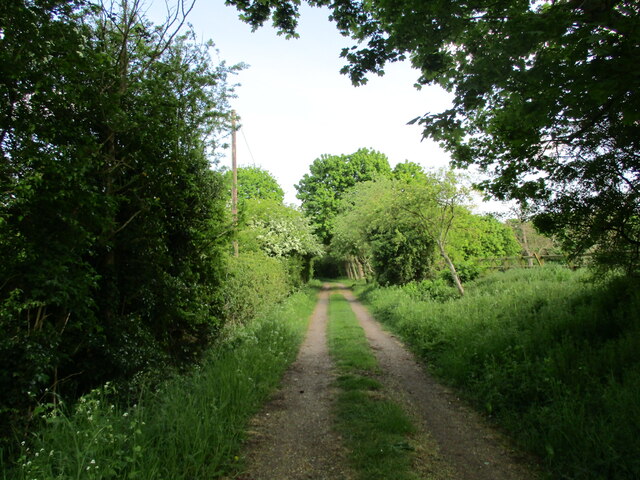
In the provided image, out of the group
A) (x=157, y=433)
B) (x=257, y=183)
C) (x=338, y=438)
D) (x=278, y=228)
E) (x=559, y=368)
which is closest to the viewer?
(x=157, y=433)

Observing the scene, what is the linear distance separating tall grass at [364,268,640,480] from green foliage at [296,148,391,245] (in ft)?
110

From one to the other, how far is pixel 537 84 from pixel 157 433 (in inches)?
228

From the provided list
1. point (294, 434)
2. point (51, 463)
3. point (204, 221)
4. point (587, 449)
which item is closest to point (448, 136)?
point (587, 449)

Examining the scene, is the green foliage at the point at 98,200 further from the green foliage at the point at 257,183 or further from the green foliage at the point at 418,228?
the green foliage at the point at 257,183

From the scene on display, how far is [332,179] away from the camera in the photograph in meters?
43.9

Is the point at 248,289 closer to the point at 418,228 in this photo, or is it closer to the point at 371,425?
the point at 371,425

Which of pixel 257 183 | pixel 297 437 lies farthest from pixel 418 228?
pixel 257 183

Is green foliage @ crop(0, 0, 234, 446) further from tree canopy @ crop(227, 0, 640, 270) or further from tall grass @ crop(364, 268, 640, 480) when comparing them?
tall grass @ crop(364, 268, 640, 480)

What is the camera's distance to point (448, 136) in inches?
204

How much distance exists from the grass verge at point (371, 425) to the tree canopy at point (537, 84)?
403 centimetres

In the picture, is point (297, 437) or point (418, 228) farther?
point (418, 228)

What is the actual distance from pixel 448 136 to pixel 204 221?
5265mm

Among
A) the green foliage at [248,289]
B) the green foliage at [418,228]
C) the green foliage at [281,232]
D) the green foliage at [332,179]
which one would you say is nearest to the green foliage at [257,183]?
the green foliage at [332,179]

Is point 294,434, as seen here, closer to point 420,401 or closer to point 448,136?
point 420,401
